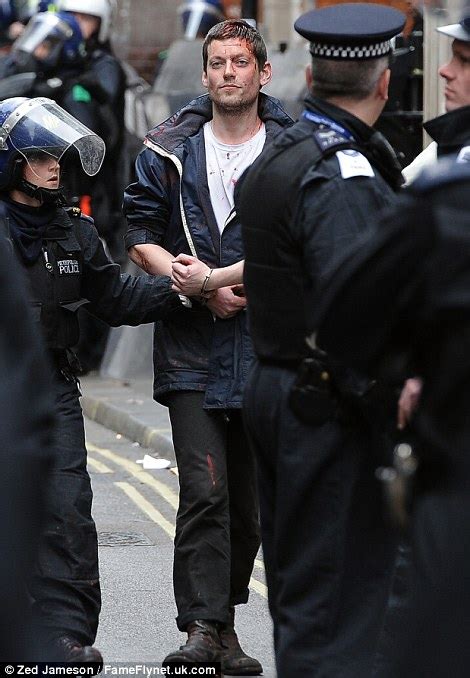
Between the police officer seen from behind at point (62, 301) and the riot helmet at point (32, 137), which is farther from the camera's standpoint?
the riot helmet at point (32, 137)

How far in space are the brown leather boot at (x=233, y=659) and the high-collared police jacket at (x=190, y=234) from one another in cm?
81

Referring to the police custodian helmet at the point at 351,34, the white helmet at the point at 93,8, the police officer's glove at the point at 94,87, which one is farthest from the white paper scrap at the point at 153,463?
the white helmet at the point at 93,8

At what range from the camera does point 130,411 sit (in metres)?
11.4

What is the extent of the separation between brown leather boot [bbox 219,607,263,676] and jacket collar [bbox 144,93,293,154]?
1696 millimetres

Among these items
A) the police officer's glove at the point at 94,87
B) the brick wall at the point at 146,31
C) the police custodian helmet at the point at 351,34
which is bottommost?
the brick wall at the point at 146,31

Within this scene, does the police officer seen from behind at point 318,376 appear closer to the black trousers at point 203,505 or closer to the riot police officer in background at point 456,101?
the riot police officer in background at point 456,101

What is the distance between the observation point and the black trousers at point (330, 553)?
391cm

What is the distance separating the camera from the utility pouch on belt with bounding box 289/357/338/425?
12.8ft

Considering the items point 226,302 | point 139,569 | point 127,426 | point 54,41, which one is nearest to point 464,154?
point 226,302

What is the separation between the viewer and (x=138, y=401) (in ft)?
39.2

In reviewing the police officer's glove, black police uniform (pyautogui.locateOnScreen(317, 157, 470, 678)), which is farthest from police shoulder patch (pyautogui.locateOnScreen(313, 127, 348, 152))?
the police officer's glove

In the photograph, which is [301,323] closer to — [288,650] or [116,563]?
[288,650]

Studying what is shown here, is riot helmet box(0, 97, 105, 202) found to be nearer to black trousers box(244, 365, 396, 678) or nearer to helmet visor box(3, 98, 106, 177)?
helmet visor box(3, 98, 106, 177)

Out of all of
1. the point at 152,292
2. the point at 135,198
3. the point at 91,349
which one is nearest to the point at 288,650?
the point at 152,292
